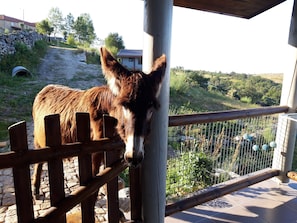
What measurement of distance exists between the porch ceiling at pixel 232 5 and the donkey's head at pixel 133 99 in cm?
101

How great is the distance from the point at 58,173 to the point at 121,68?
0.61m

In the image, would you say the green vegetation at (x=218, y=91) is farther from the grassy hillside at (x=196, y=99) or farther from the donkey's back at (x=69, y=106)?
the donkey's back at (x=69, y=106)

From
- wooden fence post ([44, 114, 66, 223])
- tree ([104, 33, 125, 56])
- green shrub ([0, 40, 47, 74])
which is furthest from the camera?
tree ([104, 33, 125, 56])

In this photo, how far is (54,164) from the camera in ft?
3.75

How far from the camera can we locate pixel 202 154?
3.04m

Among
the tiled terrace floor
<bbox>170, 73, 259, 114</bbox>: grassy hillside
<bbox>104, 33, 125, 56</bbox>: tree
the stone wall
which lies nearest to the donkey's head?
the tiled terrace floor

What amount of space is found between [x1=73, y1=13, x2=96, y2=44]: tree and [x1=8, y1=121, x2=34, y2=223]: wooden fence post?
773 inches

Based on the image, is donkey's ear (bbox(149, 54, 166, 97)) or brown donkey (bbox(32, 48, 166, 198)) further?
donkey's ear (bbox(149, 54, 166, 97))

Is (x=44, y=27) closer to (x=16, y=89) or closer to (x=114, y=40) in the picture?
(x=114, y=40)

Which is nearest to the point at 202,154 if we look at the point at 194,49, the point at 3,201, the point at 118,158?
the point at 118,158

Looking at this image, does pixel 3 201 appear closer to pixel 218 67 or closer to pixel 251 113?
pixel 251 113

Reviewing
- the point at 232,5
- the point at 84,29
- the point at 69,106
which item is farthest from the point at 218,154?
A: the point at 84,29

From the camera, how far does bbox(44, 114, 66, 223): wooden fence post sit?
3.62 ft

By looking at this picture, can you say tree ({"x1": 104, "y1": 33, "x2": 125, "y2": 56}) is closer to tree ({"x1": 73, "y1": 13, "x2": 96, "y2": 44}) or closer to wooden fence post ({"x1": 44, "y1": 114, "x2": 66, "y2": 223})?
tree ({"x1": 73, "y1": 13, "x2": 96, "y2": 44})
